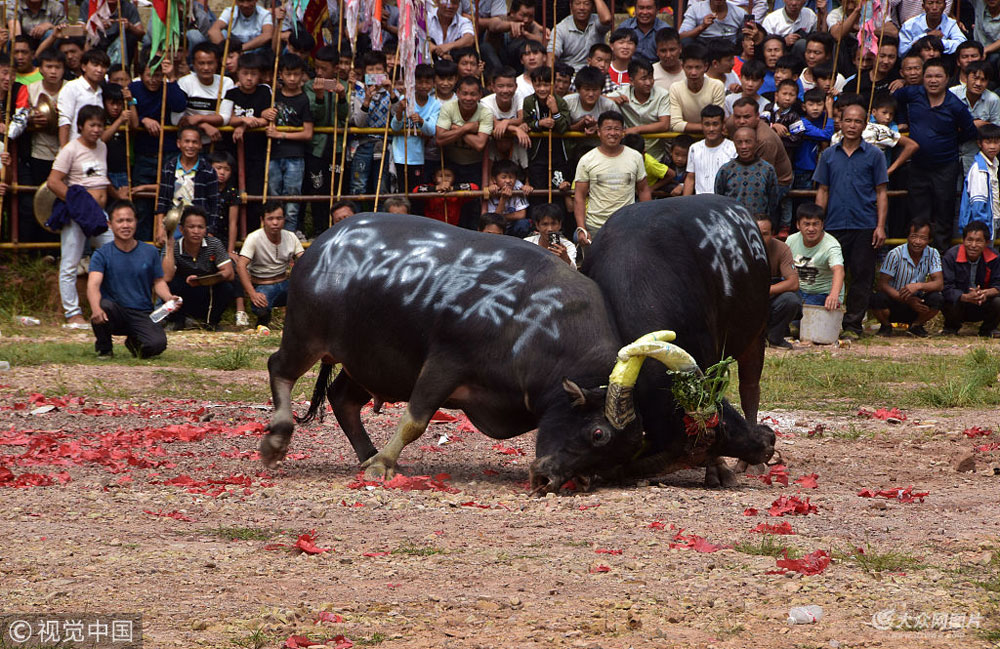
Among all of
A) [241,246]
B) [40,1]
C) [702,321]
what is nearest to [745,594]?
[702,321]

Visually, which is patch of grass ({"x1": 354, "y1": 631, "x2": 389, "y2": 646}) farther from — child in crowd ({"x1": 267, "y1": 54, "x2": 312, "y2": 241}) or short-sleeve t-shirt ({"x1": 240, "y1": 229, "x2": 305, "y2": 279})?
child in crowd ({"x1": 267, "y1": 54, "x2": 312, "y2": 241})

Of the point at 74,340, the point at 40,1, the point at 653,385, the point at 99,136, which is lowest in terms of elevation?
the point at 74,340

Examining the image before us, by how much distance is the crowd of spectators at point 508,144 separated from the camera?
1344cm

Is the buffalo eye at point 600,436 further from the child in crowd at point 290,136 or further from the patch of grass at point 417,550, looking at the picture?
the child in crowd at point 290,136

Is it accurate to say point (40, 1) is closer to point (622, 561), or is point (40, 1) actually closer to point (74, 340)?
point (74, 340)

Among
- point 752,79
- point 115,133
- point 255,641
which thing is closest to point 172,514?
point 255,641

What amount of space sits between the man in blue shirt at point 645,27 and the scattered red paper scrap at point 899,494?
9.29m

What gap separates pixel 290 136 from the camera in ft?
45.8

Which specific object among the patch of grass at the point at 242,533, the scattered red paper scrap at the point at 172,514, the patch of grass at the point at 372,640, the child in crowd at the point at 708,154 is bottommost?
the scattered red paper scrap at the point at 172,514

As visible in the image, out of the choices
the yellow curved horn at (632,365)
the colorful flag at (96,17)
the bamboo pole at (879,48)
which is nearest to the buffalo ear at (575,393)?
the yellow curved horn at (632,365)

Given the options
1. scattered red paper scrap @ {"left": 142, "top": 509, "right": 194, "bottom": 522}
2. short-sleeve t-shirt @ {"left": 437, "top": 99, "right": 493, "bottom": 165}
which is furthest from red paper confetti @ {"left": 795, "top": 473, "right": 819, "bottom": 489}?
short-sleeve t-shirt @ {"left": 437, "top": 99, "right": 493, "bottom": 165}

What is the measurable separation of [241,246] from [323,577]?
959 centimetres

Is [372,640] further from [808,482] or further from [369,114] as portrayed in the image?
[369,114]

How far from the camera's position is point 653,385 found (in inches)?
269
